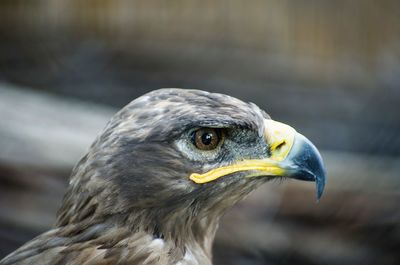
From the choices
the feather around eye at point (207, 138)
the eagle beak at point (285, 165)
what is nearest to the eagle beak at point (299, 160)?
the eagle beak at point (285, 165)

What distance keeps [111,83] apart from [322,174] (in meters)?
5.44

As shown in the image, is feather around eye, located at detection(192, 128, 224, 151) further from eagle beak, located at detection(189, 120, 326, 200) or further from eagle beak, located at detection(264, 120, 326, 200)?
eagle beak, located at detection(264, 120, 326, 200)

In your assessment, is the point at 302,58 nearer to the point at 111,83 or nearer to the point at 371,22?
the point at 371,22

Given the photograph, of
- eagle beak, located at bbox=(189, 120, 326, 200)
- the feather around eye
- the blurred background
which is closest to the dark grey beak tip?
eagle beak, located at bbox=(189, 120, 326, 200)

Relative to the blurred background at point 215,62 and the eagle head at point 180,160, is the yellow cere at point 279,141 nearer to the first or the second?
the eagle head at point 180,160

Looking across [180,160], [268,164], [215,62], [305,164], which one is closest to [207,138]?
[180,160]

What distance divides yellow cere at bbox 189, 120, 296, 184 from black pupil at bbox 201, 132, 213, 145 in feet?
0.32

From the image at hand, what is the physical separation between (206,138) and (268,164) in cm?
23

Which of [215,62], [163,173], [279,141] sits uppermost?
[279,141]

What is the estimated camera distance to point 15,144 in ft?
17.4

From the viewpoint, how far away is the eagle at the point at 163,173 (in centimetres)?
270

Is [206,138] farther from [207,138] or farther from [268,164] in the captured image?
[268,164]

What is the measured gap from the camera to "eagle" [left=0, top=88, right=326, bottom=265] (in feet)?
8.86

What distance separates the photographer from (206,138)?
2.72 meters
